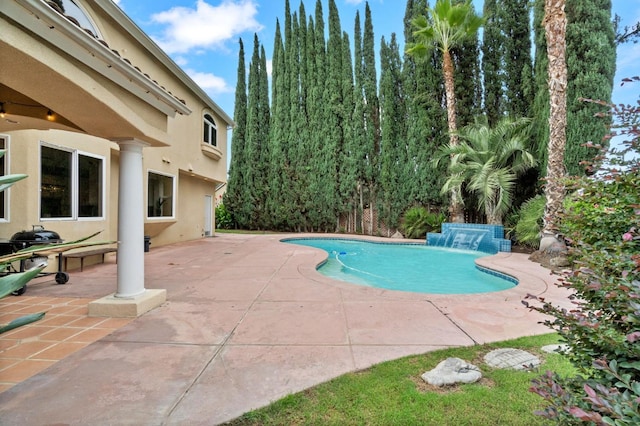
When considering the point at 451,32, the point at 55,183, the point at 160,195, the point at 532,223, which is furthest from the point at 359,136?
the point at 55,183

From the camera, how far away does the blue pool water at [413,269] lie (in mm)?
7480

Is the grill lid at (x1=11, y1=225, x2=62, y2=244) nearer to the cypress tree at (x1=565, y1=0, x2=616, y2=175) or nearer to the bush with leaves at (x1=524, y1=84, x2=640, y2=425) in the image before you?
the bush with leaves at (x1=524, y1=84, x2=640, y2=425)

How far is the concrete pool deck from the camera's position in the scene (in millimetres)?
2455

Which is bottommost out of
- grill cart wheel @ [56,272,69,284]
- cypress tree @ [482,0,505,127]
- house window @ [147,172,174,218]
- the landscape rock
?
the landscape rock

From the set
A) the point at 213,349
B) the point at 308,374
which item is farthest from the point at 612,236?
the point at 213,349

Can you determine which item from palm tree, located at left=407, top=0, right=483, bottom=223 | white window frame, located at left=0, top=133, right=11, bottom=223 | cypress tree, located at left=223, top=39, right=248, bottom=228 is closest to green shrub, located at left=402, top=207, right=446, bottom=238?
palm tree, located at left=407, top=0, right=483, bottom=223

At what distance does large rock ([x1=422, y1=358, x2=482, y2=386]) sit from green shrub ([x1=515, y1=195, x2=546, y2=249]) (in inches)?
352

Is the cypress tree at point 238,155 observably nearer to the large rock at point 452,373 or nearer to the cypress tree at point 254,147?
the cypress tree at point 254,147

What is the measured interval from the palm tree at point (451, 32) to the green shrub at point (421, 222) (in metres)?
1.01

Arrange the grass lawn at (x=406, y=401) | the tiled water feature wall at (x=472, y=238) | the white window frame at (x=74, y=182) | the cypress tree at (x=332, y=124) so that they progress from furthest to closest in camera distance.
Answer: the cypress tree at (x=332, y=124)
the tiled water feature wall at (x=472, y=238)
the white window frame at (x=74, y=182)
the grass lawn at (x=406, y=401)

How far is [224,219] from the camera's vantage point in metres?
22.0

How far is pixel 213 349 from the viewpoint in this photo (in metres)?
3.37

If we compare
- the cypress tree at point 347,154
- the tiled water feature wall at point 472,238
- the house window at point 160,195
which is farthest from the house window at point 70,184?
the cypress tree at point 347,154

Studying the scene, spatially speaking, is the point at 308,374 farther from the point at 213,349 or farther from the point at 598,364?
the point at 598,364
